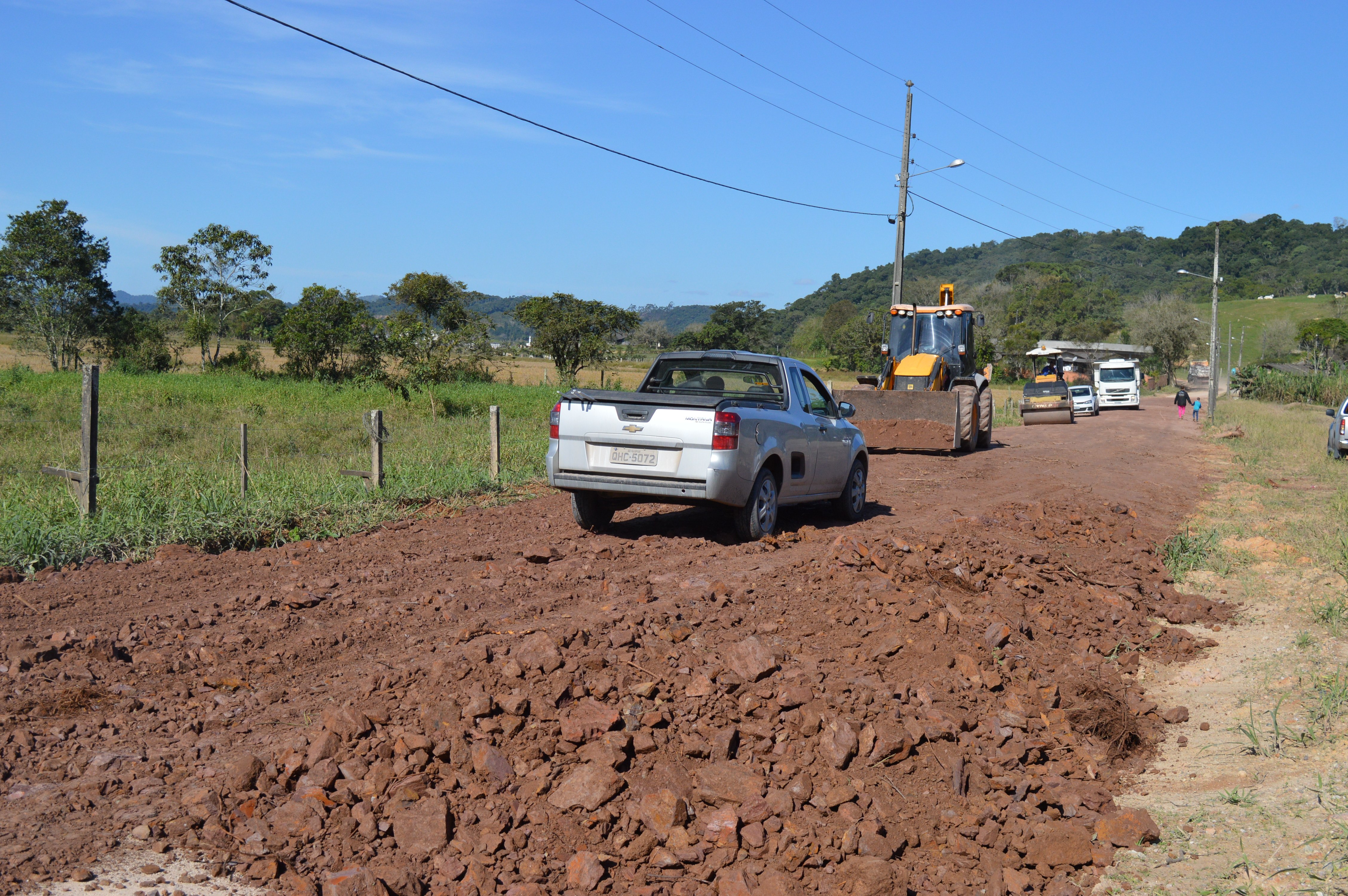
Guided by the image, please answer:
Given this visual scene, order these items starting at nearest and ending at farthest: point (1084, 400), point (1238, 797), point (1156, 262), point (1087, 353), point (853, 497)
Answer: point (1238, 797) < point (853, 497) < point (1084, 400) < point (1087, 353) < point (1156, 262)

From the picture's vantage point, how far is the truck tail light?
8547mm

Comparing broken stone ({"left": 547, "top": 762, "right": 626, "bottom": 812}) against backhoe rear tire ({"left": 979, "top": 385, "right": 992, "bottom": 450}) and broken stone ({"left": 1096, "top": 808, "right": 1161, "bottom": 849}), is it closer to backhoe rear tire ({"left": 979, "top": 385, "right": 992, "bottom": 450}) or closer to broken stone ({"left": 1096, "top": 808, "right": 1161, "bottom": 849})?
broken stone ({"left": 1096, "top": 808, "right": 1161, "bottom": 849})

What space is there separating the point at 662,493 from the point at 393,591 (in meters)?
2.51

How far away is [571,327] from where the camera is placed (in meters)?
45.2

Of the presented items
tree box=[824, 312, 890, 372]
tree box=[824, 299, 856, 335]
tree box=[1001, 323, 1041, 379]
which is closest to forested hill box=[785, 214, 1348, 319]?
tree box=[824, 299, 856, 335]

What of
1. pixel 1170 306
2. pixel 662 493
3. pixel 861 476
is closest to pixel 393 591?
pixel 662 493

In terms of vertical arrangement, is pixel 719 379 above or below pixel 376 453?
above

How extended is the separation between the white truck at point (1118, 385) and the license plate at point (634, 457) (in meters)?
44.5

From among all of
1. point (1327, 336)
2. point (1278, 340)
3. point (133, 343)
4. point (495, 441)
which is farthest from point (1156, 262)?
point (495, 441)

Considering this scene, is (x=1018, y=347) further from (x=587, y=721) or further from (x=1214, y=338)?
(x=587, y=721)

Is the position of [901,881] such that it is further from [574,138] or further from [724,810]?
[574,138]

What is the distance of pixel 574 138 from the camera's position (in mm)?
17922

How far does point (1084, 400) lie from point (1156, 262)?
14172 centimetres

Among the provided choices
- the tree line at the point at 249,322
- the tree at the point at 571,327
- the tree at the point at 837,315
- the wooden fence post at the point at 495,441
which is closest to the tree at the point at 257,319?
the tree line at the point at 249,322
